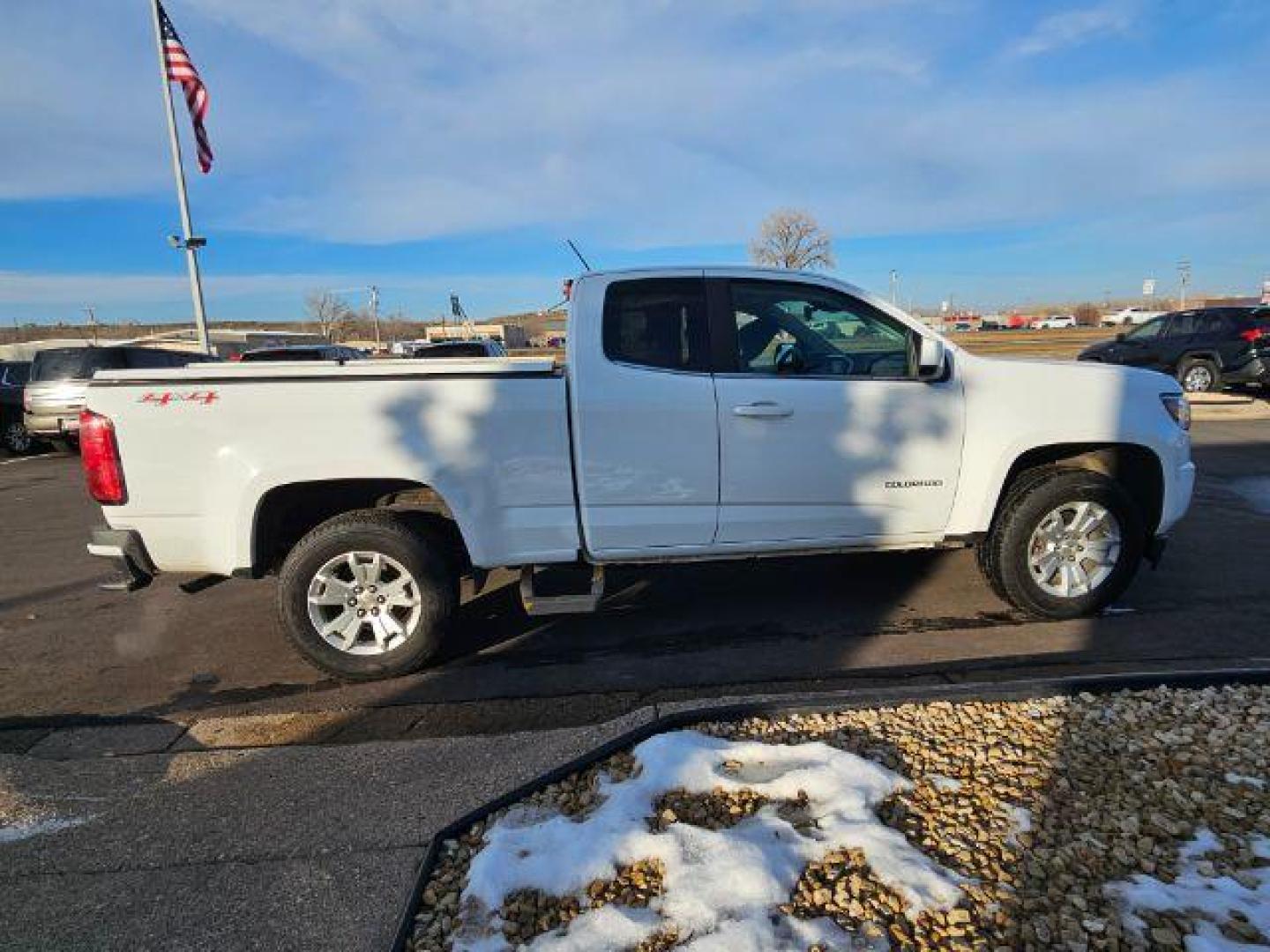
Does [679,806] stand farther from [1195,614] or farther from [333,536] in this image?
[1195,614]

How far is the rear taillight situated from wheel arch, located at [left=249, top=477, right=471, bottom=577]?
2.12 ft

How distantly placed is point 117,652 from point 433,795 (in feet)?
9.39

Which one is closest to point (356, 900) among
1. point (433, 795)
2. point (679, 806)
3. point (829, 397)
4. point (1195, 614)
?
point (433, 795)

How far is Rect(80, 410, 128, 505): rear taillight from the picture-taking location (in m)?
3.63

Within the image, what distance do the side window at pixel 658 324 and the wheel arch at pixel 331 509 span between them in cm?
124

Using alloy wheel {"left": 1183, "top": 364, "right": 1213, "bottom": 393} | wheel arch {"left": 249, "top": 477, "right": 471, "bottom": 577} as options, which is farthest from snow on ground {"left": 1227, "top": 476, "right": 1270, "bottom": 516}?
alloy wheel {"left": 1183, "top": 364, "right": 1213, "bottom": 393}

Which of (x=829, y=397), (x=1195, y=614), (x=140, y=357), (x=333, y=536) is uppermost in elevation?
(x=140, y=357)

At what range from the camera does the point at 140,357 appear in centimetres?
1352

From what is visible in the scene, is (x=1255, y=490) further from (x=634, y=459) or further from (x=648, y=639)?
(x=634, y=459)

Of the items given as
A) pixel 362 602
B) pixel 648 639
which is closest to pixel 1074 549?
pixel 648 639

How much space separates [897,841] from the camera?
229cm

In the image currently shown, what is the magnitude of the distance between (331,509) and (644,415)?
71.5 inches

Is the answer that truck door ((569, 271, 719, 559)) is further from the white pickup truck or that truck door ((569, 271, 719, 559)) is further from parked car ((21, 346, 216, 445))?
parked car ((21, 346, 216, 445))

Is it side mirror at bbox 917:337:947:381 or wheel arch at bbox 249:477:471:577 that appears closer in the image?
wheel arch at bbox 249:477:471:577
